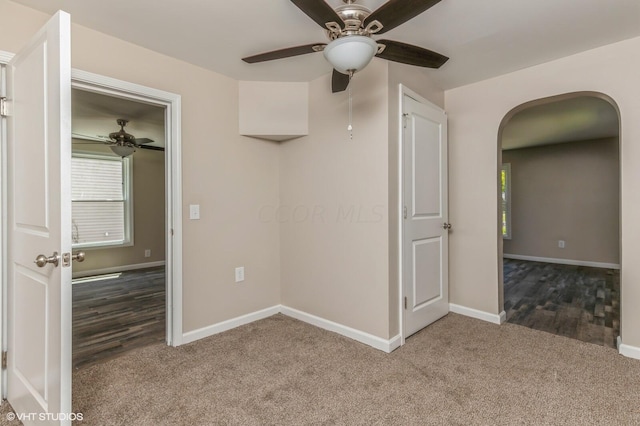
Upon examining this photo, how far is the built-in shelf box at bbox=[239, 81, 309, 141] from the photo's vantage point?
2959 millimetres

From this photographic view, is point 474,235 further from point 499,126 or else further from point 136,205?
point 136,205

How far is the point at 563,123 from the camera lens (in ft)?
14.8

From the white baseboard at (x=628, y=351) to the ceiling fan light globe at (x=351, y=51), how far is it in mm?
2721

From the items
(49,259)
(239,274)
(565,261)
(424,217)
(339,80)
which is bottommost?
(565,261)

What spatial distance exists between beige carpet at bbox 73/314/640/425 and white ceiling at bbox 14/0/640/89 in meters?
2.24

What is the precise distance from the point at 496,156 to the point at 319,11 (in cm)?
228

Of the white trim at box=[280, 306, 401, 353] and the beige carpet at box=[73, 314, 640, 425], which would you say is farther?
the white trim at box=[280, 306, 401, 353]

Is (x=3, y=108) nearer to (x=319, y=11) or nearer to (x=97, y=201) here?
(x=319, y=11)

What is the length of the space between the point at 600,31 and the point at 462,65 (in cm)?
87

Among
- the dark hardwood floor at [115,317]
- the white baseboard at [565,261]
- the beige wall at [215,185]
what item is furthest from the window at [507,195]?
the dark hardwood floor at [115,317]

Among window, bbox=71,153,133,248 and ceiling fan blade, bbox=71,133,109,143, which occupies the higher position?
ceiling fan blade, bbox=71,133,109,143

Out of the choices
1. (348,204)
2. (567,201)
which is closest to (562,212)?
(567,201)

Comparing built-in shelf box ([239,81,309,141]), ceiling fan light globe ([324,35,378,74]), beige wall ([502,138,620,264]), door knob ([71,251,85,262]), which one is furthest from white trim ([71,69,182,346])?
beige wall ([502,138,620,264])

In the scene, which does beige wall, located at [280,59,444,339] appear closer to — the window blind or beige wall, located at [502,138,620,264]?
the window blind
